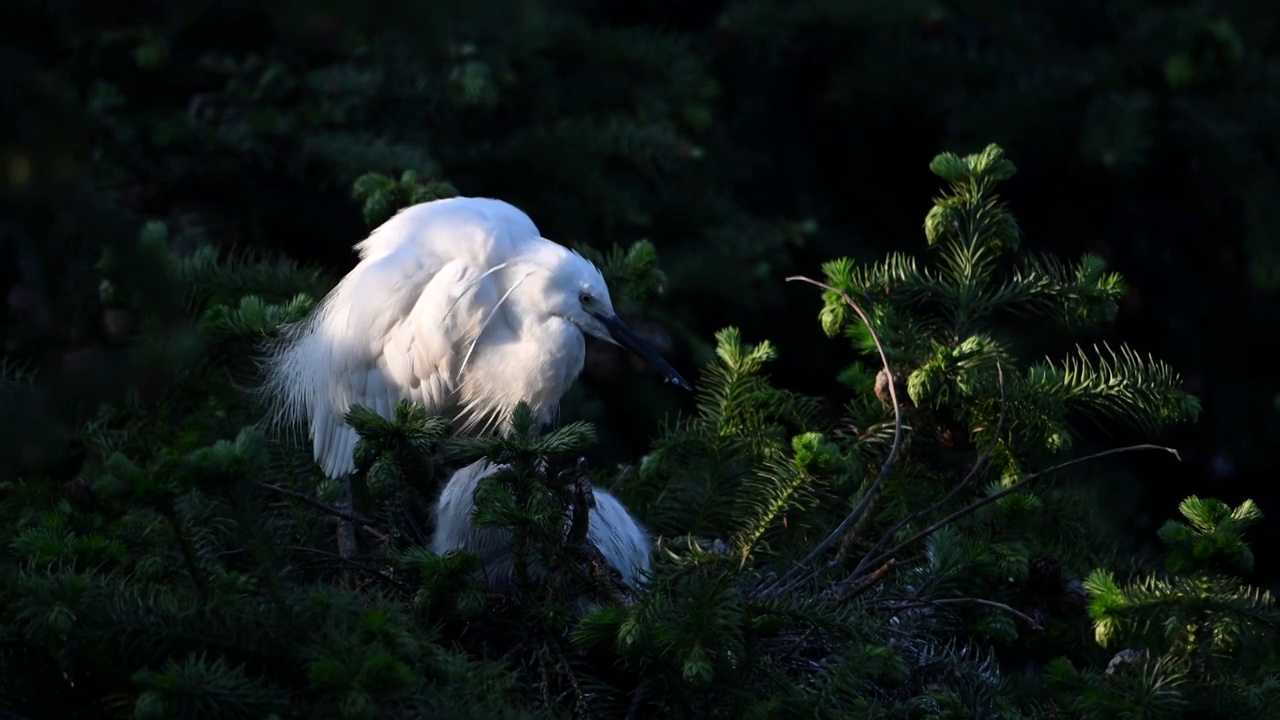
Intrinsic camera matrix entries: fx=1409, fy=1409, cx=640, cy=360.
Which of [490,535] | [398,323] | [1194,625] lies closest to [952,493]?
[1194,625]

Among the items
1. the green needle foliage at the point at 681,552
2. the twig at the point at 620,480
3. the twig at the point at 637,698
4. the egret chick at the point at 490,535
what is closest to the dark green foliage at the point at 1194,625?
the green needle foliage at the point at 681,552

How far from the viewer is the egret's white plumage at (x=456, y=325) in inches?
99.2

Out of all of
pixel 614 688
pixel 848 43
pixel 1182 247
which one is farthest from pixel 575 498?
pixel 1182 247

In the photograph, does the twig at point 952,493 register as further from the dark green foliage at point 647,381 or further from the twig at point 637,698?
the twig at point 637,698

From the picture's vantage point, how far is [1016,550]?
200cm

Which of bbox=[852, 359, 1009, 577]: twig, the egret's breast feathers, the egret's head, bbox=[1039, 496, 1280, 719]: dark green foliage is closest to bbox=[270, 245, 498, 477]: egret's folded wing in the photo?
the egret's breast feathers

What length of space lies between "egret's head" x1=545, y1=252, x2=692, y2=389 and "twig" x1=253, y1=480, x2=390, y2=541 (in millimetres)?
646

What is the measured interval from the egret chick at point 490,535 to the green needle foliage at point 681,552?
59 mm

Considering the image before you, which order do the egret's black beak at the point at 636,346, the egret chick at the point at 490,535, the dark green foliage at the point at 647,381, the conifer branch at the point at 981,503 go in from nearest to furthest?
the dark green foliage at the point at 647,381 < the conifer branch at the point at 981,503 < the egret chick at the point at 490,535 < the egret's black beak at the point at 636,346

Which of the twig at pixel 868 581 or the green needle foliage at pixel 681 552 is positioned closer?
the green needle foliage at pixel 681 552

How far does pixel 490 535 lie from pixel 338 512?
37 cm

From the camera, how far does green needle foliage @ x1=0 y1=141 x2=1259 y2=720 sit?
146cm

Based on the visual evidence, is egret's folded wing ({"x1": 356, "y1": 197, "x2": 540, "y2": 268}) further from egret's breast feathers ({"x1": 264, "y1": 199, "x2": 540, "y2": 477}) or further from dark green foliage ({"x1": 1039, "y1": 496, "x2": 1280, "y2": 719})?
dark green foliage ({"x1": 1039, "y1": 496, "x2": 1280, "y2": 719})

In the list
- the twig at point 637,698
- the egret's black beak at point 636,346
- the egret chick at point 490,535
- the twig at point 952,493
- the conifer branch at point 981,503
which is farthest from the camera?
the egret's black beak at point 636,346
